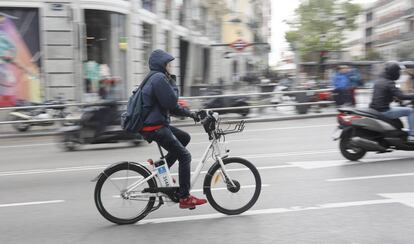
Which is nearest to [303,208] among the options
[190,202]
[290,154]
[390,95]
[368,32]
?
[190,202]

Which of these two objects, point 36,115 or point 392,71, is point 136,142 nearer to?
point 36,115

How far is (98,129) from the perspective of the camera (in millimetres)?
12859

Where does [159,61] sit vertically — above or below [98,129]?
above

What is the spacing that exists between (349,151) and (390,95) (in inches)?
44.2

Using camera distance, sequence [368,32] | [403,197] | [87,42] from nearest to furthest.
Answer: [403,197], [87,42], [368,32]

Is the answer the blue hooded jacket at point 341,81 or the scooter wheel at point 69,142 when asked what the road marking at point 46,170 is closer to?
the scooter wheel at point 69,142

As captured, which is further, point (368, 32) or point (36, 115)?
point (368, 32)

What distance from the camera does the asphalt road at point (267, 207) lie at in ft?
17.3

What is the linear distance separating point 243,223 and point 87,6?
52.0 feet

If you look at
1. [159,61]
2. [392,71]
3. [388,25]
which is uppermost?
[388,25]

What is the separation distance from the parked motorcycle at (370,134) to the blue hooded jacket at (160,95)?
430cm

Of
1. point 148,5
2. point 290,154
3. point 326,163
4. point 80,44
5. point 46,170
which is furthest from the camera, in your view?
point 148,5

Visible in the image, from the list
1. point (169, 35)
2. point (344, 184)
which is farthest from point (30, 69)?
point (344, 184)

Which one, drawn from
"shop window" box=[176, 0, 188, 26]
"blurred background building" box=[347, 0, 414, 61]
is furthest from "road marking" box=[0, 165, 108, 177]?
"blurred background building" box=[347, 0, 414, 61]
